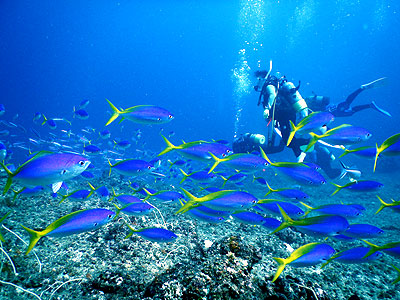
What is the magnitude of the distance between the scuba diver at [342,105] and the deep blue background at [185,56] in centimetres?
4886

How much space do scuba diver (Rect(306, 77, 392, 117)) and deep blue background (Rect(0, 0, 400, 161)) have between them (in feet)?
160

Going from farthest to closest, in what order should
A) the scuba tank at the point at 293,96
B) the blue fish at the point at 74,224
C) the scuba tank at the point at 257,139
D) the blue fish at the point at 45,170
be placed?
the scuba tank at the point at 257,139 → the scuba tank at the point at 293,96 → the blue fish at the point at 45,170 → the blue fish at the point at 74,224

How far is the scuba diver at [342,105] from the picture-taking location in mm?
8977

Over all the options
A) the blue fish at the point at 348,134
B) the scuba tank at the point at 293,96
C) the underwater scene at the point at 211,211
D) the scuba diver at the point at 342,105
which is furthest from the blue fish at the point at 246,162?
the scuba diver at the point at 342,105

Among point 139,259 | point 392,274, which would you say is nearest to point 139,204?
point 139,259

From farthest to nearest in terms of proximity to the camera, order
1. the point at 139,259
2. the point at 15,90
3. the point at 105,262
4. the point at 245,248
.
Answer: the point at 15,90 < the point at 139,259 < the point at 105,262 < the point at 245,248

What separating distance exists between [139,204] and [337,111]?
40.1 feet

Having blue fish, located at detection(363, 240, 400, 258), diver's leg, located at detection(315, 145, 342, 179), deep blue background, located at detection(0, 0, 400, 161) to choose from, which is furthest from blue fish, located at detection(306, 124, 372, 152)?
deep blue background, located at detection(0, 0, 400, 161)

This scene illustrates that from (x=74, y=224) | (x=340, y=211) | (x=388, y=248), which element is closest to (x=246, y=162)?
(x=340, y=211)

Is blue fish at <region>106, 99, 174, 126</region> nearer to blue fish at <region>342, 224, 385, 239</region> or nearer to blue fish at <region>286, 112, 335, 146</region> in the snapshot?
blue fish at <region>286, 112, 335, 146</region>

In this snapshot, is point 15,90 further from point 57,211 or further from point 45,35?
point 57,211

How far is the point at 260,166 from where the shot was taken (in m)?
3.13

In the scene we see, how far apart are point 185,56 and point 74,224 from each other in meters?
122

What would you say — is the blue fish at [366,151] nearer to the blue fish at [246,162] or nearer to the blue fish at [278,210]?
the blue fish at [278,210]
